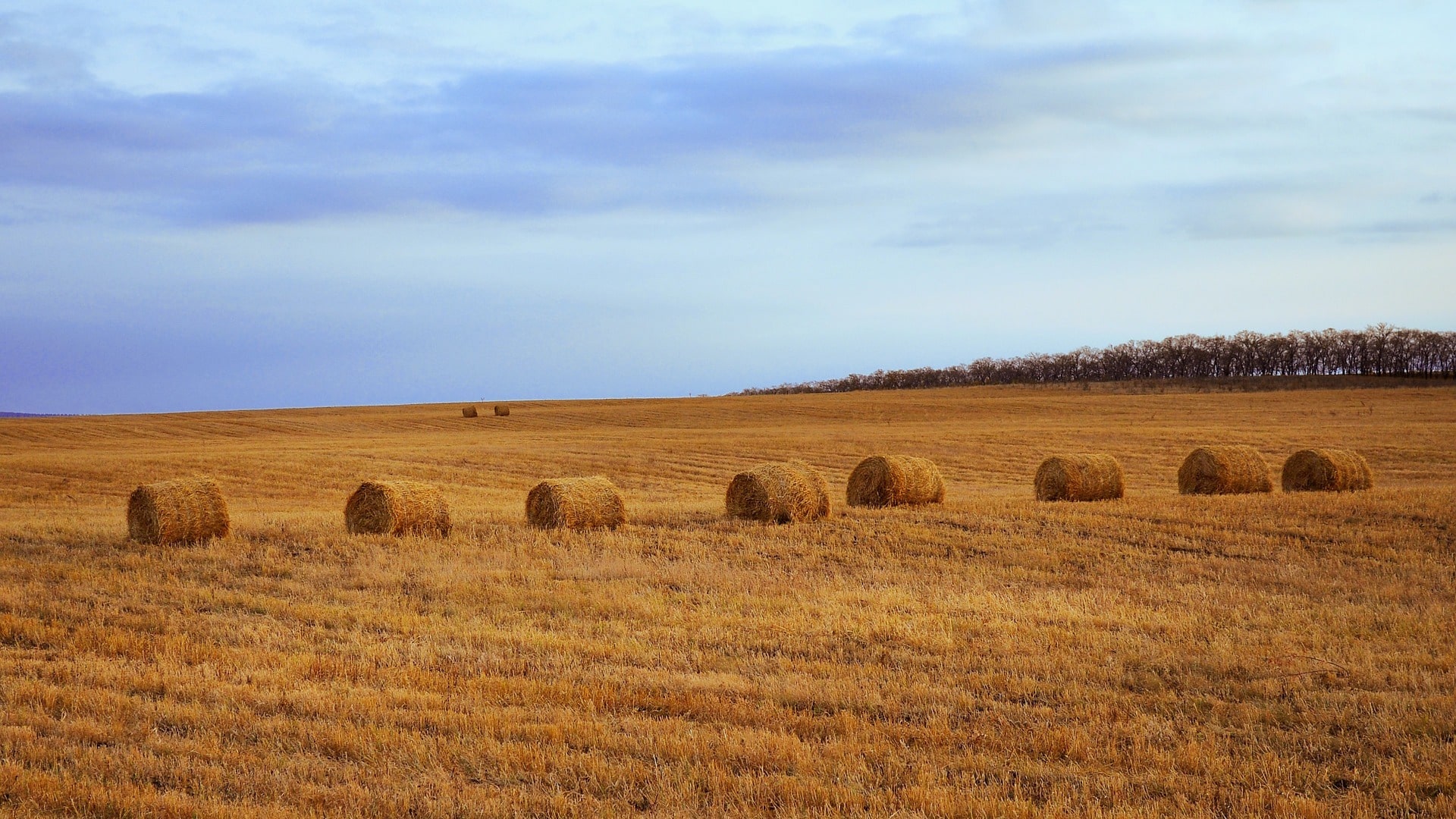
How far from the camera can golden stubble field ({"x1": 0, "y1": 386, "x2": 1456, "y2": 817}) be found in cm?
590

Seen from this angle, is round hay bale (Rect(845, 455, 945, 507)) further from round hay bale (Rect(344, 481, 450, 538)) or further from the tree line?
the tree line

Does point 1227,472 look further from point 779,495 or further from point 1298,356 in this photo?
point 1298,356

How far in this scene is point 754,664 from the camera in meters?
8.44

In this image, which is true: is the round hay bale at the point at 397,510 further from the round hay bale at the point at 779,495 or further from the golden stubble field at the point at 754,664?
the round hay bale at the point at 779,495

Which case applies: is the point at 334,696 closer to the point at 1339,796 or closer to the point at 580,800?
the point at 580,800

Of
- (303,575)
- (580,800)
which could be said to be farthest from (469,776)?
(303,575)

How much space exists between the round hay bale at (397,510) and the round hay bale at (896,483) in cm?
722

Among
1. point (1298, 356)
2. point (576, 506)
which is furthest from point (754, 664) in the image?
point (1298, 356)

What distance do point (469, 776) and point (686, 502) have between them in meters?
15.7

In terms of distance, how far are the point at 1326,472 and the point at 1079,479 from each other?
5.26m

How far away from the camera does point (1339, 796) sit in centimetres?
574

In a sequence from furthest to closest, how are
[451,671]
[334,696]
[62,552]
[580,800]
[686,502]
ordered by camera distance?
1. [686,502]
2. [62,552]
3. [451,671]
4. [334,696]
5. [580,800]

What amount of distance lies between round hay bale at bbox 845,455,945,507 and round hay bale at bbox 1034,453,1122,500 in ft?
6.88

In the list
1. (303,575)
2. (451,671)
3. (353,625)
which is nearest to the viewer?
(451,671)
